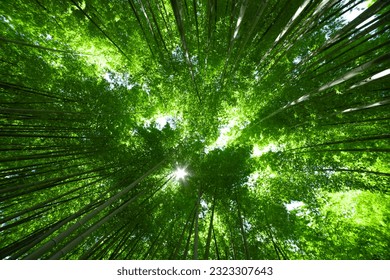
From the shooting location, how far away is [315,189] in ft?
17.5

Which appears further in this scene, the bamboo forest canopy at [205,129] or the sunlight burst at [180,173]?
the sunlight burst at [180,173]

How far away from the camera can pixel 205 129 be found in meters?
6.38

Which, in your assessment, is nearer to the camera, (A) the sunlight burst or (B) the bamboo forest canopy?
(B) the bamboo forest canopy

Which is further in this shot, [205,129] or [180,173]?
[205,129]

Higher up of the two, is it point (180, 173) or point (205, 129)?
point (205, 129)

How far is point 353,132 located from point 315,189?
173 centimetres

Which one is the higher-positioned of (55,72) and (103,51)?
(103,51)

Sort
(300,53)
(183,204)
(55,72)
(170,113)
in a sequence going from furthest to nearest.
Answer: (170,113) → (300,53) → (183,204) → (55,72)

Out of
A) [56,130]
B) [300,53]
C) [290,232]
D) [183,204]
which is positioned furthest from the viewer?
[300,53]

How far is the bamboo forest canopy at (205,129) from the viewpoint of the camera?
4199 mm

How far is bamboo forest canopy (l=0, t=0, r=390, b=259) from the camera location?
4.20m

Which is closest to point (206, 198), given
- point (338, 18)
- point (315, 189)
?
point (315, 189)

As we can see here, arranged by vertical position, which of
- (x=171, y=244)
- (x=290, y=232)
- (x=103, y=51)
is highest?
(x=103, y=51)

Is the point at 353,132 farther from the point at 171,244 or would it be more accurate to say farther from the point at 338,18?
the point at 171,244
